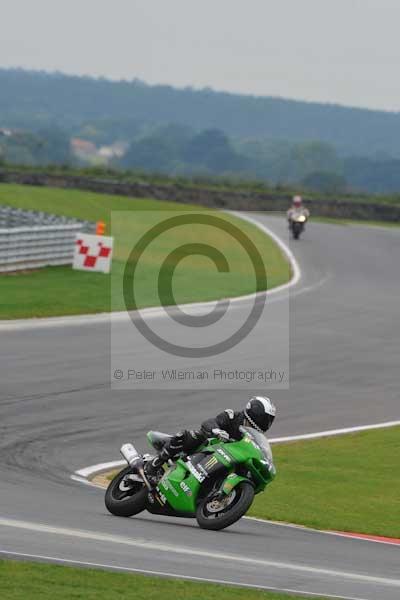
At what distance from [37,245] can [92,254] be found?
139cm

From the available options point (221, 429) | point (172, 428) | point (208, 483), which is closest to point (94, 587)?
point (208, 483)

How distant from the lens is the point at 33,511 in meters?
10.0

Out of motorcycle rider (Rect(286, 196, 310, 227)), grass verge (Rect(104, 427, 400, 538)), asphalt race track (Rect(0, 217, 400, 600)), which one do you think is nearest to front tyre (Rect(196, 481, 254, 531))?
asphalt race track (Rect(0, 217, 400, 600))

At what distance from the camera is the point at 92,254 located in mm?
32281

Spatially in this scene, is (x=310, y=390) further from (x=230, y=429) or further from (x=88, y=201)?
(x=88, y=201)

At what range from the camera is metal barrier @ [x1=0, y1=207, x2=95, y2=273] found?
30.6 metres

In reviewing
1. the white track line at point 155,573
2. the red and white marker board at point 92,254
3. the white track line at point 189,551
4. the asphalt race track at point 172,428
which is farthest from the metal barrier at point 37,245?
the white track line at point 155,573

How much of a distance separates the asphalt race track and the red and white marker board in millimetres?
4823

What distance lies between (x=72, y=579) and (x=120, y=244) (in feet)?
111

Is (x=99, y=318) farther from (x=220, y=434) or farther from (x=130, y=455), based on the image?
(x=220, y=434)

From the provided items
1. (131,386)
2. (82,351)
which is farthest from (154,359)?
(131,386)

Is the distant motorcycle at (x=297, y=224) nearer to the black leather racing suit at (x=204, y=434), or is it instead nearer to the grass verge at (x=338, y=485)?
the grass verge at (x=338, y=485)

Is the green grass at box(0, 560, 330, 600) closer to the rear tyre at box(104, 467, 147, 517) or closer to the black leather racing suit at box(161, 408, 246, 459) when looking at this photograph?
the rear tyre at box(104, 467, 147, 517)

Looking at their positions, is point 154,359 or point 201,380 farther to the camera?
point 154,359
